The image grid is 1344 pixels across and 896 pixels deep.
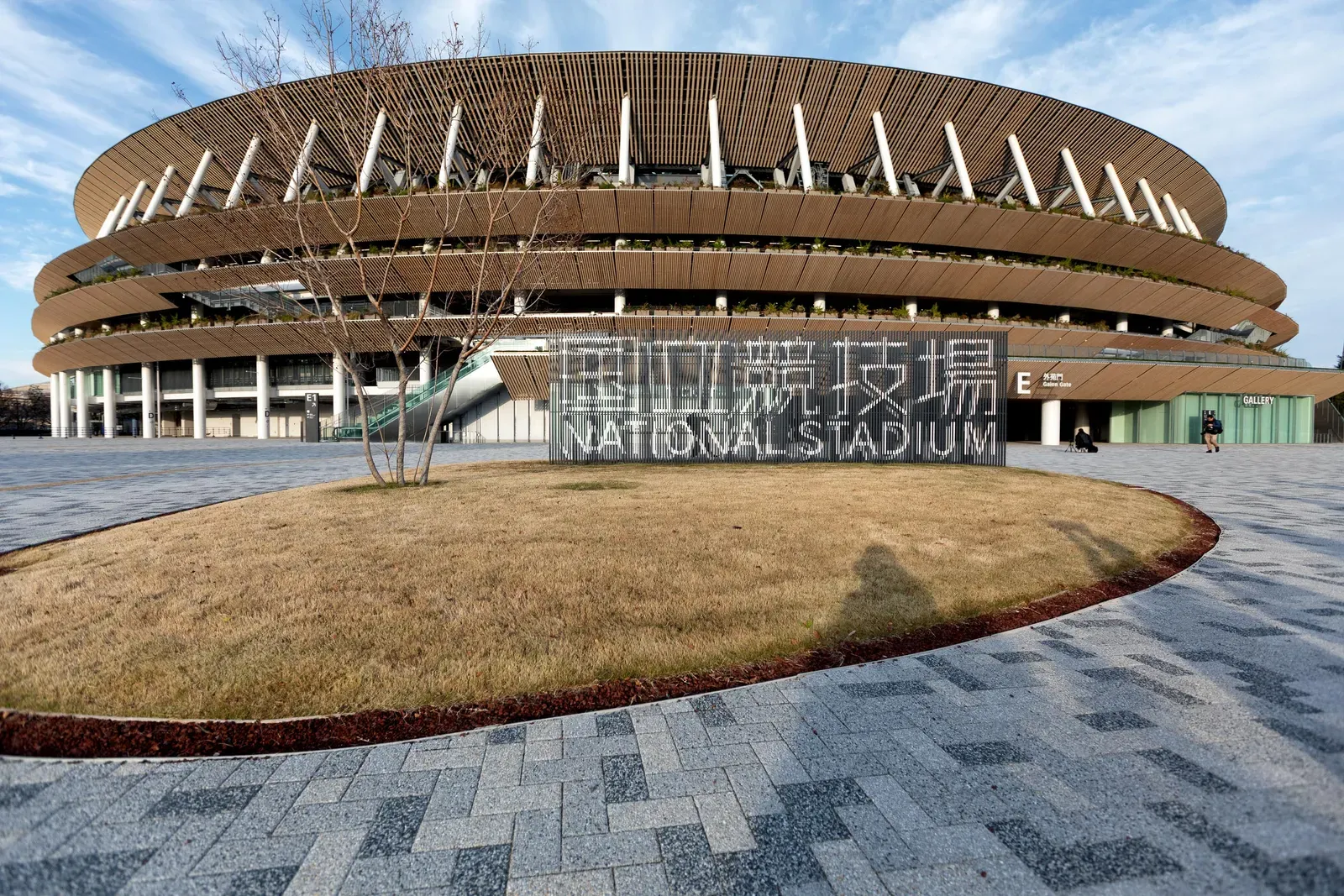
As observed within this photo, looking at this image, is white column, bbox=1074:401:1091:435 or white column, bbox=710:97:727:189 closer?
white column, bbox=710:97:727:189

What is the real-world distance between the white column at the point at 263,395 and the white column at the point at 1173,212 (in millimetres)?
65623

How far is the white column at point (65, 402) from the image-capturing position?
1855 inches

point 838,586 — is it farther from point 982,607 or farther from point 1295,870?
point 1295,870

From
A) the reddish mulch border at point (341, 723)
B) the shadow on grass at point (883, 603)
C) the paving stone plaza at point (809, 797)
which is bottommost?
the reddish mulch border at point (341, 723)

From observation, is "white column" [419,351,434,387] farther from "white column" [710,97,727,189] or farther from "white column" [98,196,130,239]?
"white column" [98,196,130,239]

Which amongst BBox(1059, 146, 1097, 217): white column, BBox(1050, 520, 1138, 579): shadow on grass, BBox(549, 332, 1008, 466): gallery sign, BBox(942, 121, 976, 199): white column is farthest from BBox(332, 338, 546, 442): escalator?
BBox(1059, 146, 1097, 217): white column

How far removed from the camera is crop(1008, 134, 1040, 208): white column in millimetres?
33531

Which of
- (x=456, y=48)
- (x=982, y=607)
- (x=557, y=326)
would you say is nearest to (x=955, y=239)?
(x=557, y=326)

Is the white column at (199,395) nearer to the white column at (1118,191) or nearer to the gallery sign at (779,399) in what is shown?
the gallery sign at (779,399)

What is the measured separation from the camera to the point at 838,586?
5027mm

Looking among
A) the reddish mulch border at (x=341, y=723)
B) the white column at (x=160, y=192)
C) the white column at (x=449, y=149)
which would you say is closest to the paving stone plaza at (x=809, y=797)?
the reddish mulch border at (x=341, y=723)

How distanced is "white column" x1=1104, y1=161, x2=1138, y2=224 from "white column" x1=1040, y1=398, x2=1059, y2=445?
12986mm

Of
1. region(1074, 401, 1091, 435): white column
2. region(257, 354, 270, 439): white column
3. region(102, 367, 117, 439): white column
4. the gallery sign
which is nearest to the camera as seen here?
the gallery sign

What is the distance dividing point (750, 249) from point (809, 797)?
30337 millimetres
